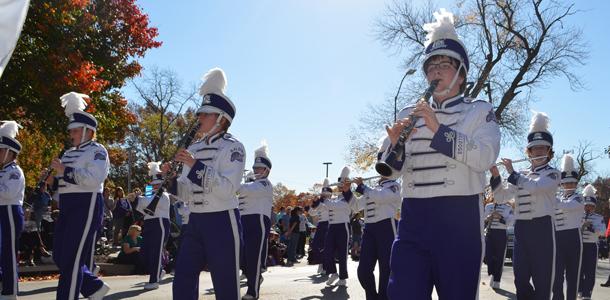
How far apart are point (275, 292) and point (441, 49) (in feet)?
25.4

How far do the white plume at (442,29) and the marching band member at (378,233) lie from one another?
166 inches

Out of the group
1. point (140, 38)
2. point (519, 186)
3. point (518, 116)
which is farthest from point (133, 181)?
point (519, 186)

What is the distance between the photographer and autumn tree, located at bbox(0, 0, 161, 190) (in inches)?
560

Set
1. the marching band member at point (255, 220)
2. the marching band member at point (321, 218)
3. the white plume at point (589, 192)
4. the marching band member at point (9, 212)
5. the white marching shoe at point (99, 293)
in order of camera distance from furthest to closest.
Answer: the marching band member at point (321, 218)
the white plume at point (589, 192)
the marching band member at point (255, 220)
the marching band member at point (9, 212)
the white marching shoe at point (99, 293)

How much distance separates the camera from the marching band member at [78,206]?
270 inches

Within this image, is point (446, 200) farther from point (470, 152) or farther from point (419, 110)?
point (419, 110)

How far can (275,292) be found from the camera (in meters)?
11.4

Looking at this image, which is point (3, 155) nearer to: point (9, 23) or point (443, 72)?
point (443, 72)

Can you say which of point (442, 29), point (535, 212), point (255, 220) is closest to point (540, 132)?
point (535, 212)

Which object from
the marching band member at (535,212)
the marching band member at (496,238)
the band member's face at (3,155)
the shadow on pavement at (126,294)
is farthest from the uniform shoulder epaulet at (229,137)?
the marching band member at (496,238)

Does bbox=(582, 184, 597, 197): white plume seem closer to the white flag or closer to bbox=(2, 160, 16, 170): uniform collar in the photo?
bbox=(2, 160, 16, 170): uniform collar

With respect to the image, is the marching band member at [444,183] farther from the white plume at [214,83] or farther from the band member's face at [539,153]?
the band member's face at [539,153]

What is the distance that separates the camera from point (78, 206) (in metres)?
7.12

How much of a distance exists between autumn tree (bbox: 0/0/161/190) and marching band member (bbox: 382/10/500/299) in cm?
1145
